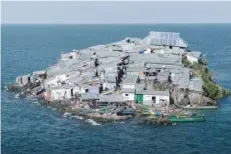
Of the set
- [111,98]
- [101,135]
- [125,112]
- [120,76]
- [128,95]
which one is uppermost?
[120,76]

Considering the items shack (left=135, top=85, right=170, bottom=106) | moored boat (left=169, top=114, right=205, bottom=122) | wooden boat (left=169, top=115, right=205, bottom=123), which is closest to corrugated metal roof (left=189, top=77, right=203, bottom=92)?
shack (left=135, top=85, right=170, bottom=106)

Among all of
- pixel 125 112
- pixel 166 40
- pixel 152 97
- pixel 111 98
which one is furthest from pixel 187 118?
pixel 166 40

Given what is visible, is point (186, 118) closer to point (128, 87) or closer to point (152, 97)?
point (152, 97)

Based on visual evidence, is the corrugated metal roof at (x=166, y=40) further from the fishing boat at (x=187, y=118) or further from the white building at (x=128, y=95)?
the fishing boat at (x=187, y=118)

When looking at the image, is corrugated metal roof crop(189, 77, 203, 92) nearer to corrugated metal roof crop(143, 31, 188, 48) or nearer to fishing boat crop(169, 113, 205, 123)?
fishing boat crop(169, 113, 205, 123)

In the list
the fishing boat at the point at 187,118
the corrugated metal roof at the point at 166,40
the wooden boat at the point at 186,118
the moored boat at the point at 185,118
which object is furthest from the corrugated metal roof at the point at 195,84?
the corrugated metal roof at the point at 166,40

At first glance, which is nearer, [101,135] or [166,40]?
[101,135]

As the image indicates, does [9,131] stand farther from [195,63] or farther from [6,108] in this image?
[195,63]
